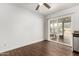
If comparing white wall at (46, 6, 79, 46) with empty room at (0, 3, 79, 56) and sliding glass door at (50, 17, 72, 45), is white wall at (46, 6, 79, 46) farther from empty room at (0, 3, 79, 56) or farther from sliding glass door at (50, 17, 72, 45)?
sliding glass door at (50, 17, 72, 45)

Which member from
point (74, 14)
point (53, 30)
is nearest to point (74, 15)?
point (74, 14)

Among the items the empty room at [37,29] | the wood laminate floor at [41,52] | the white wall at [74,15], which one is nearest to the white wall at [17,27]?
the empty room at [37,29]

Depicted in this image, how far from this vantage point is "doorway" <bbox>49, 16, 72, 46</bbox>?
4.61 m

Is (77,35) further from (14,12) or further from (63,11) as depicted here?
(14,12)

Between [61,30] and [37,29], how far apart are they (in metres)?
1.75

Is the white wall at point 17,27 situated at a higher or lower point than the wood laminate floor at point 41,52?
higher

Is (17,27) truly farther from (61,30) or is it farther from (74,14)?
(74,14)

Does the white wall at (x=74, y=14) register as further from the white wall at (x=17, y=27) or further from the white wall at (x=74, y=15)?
the white wall at (x=17, y=27)

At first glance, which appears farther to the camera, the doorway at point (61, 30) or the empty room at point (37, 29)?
the doorway at point (61, 30)

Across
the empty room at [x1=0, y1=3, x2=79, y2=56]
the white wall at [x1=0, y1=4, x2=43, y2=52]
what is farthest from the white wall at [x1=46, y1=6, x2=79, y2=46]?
the white wall at [x1=0, y1=4, x2=43, y2=52]

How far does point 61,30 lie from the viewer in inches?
199

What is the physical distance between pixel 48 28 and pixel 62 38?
Answer: 5.02ft

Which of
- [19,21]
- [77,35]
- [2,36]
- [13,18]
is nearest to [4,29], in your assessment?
[2,36]

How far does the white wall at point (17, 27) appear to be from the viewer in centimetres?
329
